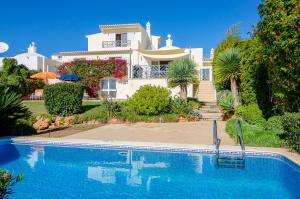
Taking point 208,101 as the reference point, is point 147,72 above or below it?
above

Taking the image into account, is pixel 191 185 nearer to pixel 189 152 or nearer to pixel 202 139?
pixel 189 152

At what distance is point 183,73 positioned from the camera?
75.7 ft

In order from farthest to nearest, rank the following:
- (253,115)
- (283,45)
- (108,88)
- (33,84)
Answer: (33,84) → (108,88) → (253,115) → (283,45)

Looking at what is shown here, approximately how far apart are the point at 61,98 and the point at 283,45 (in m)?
14.3

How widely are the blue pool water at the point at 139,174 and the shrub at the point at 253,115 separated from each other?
16.5 feet

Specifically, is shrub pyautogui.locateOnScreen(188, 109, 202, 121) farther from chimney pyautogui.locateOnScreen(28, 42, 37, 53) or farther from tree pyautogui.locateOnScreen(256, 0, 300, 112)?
chimney pyautogui.locateOnScreen(28, 42, 37, 53)

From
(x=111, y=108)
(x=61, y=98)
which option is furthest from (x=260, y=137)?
(x=61, y=98)

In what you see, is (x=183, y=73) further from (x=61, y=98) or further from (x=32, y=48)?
(x=32, y=48)

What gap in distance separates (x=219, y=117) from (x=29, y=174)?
47.8ft

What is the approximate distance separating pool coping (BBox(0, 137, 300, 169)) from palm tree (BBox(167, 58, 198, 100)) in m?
11.6

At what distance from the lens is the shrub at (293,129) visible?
30.4 feet

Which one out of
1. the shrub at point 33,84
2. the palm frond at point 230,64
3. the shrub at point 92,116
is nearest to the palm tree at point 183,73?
the palm frond at point 230,64

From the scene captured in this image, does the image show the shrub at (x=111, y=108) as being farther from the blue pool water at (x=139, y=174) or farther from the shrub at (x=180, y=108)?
the blue pool water at (x=139, y=174)

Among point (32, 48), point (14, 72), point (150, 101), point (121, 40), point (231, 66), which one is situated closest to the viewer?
point (231, 66)
